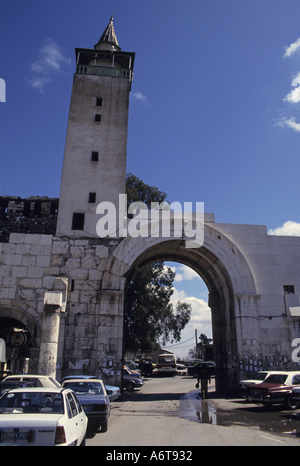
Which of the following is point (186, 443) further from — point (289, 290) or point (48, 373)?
point (289, 290)

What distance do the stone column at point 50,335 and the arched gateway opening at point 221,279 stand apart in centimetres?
259

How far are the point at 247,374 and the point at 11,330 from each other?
11351mm

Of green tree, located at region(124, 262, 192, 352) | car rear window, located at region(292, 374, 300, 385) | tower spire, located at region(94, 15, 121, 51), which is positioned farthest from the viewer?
green tree, located at region(124, 262, 192, 352)

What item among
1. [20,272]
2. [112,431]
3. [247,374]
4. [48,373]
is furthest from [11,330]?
[247,374]

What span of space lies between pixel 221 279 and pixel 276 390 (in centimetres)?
731

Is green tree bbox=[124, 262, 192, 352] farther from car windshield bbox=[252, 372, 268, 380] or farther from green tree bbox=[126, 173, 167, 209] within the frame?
car windshield bbox=[252, 372, 268, 380]

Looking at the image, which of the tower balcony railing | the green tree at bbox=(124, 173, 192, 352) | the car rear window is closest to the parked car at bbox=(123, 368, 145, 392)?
the green tree at bbox=(124, 173, 192, 352)

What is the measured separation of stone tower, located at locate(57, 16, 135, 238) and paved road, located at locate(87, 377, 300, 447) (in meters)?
8.76

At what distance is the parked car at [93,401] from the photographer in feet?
26.2

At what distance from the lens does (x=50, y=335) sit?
13.6 meters

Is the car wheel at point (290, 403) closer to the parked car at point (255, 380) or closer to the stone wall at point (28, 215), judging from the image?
the parked car at point (255, 380)

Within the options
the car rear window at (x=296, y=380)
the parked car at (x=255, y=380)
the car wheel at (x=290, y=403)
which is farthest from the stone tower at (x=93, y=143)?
the car wheel at (x=290, y=403)

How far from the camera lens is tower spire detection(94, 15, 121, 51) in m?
23.1

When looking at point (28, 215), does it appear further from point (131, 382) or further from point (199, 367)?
point (199, 367)
